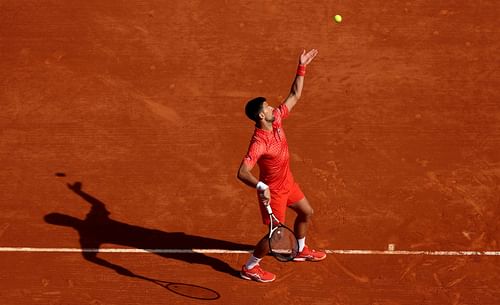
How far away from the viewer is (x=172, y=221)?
9.01 metres

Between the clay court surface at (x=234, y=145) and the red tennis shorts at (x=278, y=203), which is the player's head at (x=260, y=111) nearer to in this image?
the red tennis shorts at (x=278, y=203)

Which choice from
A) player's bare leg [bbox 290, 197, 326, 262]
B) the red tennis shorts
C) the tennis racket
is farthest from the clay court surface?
the red tennis shorts

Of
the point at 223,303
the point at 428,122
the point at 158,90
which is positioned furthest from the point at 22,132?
the point at 428,122

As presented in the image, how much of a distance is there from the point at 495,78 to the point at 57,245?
7.64 meters

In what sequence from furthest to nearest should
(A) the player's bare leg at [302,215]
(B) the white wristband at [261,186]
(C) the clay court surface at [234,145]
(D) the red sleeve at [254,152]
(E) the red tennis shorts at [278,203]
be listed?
(C) the clay court surface at [234,145]
(A) the player's bare leg at [302,215]
(E) the red tennis shorts at [278,203]
(D) the red sleeve at [254,152]
(B) the white wristband at [261,186]

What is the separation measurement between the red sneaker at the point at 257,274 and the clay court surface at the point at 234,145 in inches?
6.1

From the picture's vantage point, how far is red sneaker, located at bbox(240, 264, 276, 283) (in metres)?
8.16

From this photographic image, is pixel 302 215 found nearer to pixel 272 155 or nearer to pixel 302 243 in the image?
pixel 302 243

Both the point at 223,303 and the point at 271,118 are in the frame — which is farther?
the point at 223,303

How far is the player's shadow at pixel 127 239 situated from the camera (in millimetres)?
8555

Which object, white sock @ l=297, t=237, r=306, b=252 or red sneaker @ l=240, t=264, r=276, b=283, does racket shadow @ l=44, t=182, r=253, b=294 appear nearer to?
red sneaker @ l=240, t=264, r=276, b=283

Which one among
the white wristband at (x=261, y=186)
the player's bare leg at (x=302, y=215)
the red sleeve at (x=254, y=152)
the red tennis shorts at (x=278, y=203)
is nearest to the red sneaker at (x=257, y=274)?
the player's bare leg at (x=302, y=215)

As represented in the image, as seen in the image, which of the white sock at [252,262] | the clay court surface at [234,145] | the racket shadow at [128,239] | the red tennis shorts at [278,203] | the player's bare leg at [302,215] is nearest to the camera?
the red tennis shorts at [278,203]

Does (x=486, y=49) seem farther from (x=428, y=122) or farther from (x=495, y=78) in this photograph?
(x=428, y=122)
